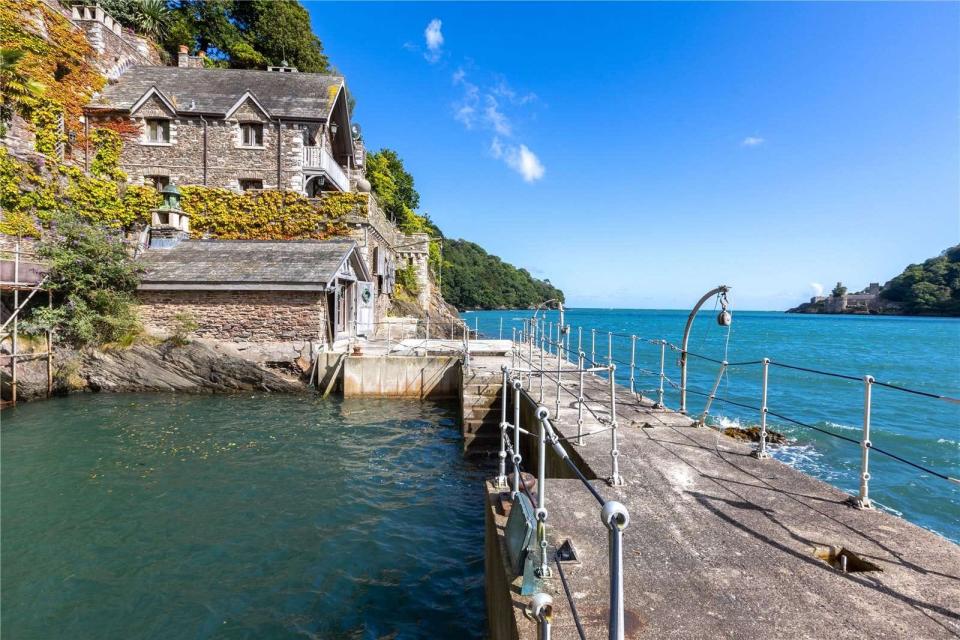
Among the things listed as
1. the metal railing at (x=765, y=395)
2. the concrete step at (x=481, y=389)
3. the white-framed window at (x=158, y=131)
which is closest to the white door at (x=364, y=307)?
the metal railing at (x=765, y=395)

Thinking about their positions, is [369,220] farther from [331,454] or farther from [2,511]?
[2,511]

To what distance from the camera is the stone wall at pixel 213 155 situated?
24516mm

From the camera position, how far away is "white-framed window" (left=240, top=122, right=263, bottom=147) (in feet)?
82.3

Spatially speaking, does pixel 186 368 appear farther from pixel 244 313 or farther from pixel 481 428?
pixel 481 428

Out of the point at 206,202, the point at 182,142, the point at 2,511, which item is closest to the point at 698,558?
the point at 2,511

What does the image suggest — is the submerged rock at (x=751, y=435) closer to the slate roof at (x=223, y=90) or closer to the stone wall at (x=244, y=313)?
the stone wall at (x=244, y=313)

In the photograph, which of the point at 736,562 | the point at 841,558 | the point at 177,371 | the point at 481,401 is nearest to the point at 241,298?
the point at 177,371

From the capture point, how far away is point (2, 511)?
8031 mm

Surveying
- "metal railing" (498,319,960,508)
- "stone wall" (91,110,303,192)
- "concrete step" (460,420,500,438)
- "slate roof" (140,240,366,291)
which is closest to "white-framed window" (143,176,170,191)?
"stone wall" (91,110,303,192)

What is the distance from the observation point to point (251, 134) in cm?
2523

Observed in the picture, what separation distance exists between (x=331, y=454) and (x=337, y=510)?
3.06 m

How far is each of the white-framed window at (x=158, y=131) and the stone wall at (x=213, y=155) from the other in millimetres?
256

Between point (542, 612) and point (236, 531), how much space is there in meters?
6.97

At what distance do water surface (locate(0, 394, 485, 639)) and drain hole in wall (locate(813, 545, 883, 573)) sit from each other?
12.8 ft
